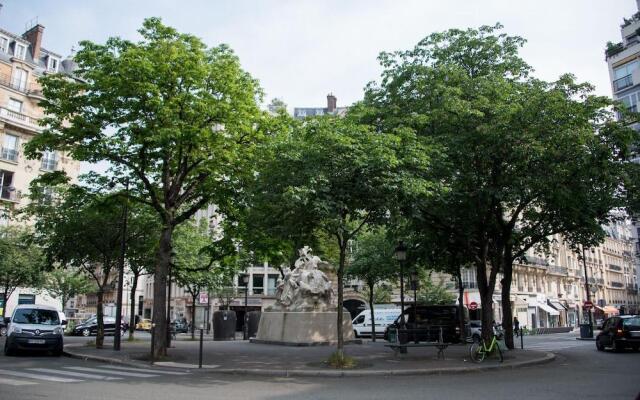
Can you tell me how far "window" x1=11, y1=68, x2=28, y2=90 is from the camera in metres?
46.7

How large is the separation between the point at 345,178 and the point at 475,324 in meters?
21.1

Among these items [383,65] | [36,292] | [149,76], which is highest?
[383,65]

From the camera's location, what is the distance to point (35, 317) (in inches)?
730

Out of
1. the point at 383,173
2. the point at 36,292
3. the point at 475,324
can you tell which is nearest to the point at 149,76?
the point at 383,173

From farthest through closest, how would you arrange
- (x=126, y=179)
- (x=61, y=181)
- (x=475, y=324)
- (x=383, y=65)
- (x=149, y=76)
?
(x=475, y=324) < (x=383, y=65) < (x=126, y=179) < (x=61, y=181) < (x=149, y=76)

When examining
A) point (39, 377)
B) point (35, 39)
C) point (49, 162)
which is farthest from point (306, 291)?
point (35, 39)

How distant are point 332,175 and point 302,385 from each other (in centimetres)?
544

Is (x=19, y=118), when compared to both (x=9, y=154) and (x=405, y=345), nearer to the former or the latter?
(x=9, y=154)

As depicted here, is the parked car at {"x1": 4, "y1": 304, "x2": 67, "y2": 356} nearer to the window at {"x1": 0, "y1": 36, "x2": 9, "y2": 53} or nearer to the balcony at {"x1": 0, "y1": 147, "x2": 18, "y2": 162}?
the balcony at {"x1": 0, "y1": 147, "x2": 18, "y2": 162}

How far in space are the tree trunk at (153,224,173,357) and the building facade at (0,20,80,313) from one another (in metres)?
29.5

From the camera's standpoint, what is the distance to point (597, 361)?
17.1m

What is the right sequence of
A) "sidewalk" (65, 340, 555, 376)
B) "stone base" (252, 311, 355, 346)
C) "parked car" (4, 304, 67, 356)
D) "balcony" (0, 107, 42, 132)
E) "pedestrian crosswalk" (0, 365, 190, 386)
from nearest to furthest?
"pedestrian crosswalk" (0, 365, 190, 386), "sidewalk" (65, 340, 555, 376), "parked car" (4, 304, 67, 356), "stone base" (252, 311, 355, 346), "balcony" (0, 107, 42, 132)

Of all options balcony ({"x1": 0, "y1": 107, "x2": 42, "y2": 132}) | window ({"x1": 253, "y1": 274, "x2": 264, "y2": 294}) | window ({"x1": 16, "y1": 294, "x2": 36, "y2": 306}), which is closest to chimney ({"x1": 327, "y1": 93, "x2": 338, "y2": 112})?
window ({"x1": 253, "y1": 274, "x2": 264, "y2": 294})

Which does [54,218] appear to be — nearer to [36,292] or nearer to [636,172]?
[636,172]
